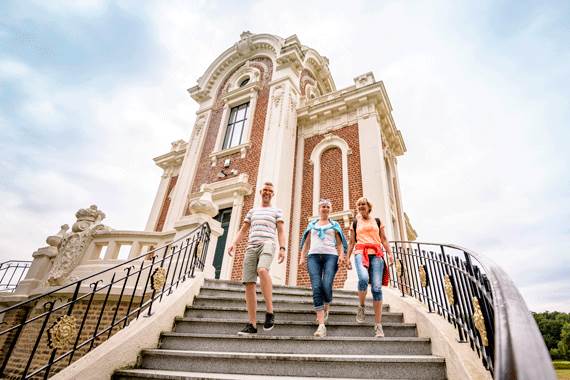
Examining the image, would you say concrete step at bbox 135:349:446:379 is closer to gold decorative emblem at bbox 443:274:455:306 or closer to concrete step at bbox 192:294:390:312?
gold decorative emblem at bbox 443:274:455:306

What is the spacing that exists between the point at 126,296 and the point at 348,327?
3.56 metres

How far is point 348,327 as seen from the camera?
11.5 feet

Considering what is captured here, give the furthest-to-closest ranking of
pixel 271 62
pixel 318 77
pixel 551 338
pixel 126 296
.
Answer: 1. pixel 551 338
2. pixel 318 77
3. pixel 271 62
4. pixel 126 296

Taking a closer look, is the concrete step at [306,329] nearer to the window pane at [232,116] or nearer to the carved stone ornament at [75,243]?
the carved stone ornament at [75,243]

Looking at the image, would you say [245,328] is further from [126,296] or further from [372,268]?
[126,296]

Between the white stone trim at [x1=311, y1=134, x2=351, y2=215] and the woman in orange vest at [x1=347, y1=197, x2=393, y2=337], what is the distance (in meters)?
4.91

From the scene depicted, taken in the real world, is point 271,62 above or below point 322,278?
above

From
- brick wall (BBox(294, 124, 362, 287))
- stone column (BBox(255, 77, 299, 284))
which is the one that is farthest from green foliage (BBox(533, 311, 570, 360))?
stone column (BBox(255, 77, 299, 284))

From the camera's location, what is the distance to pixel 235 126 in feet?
40.3

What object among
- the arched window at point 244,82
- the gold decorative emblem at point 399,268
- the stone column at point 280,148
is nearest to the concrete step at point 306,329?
the gold decorative emblem at point 399,268

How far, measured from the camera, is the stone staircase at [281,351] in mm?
2570

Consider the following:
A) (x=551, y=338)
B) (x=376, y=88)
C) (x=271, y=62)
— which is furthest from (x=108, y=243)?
(x=551, y=338)

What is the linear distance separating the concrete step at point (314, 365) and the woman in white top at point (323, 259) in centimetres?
56

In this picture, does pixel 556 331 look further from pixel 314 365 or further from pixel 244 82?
pixel 314 365
